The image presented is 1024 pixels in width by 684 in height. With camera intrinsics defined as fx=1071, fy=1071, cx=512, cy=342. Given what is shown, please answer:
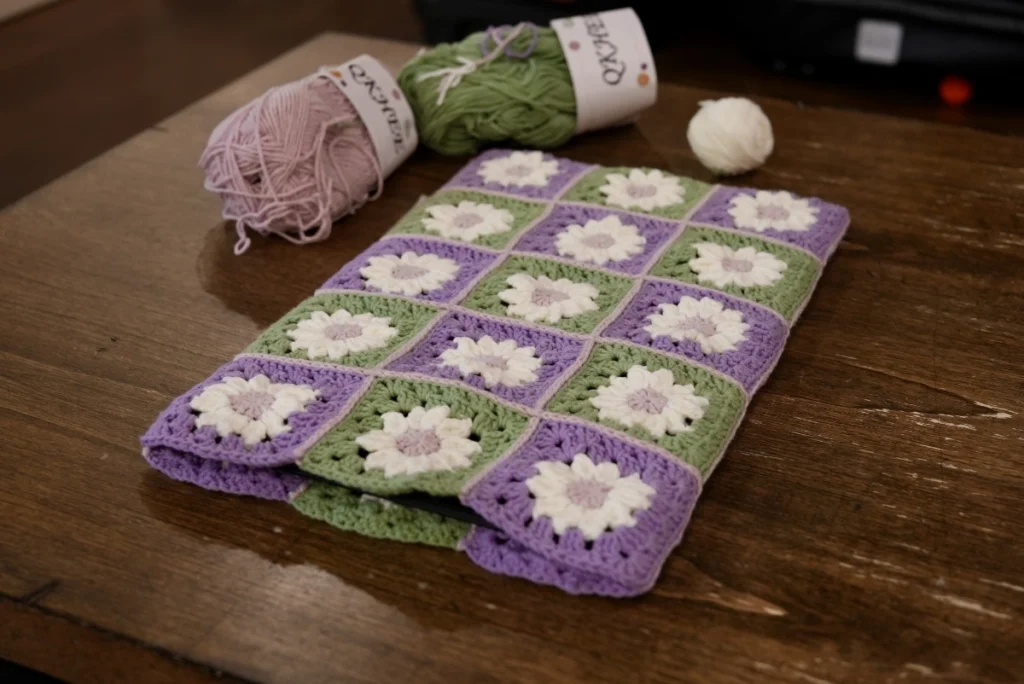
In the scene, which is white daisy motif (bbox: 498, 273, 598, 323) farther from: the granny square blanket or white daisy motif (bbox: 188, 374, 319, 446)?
white daisy motif (bbox: 188, 374, 319, 446)

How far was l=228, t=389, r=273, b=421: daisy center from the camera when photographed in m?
0.67

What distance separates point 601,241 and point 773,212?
15cm

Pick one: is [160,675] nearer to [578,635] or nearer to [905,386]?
[578,635]

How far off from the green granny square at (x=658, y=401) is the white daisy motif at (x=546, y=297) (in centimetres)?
6

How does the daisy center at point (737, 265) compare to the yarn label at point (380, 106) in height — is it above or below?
below

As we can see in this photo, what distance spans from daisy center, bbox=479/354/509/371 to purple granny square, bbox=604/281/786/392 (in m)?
0.08

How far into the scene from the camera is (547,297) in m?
0.78

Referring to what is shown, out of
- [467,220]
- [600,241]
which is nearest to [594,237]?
[600,241]

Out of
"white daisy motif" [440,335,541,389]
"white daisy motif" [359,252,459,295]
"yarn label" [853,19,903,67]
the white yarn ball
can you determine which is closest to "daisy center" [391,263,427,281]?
"white daisy motif" [359,252,459,295]

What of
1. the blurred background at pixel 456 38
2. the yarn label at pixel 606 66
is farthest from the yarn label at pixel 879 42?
the yarn label at pixel 606 66

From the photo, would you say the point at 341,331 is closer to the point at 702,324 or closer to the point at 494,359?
the point at 494,359

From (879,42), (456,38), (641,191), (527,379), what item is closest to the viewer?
(527,379)

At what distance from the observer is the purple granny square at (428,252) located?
31.2 inches

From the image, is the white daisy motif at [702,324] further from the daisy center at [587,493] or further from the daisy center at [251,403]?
the daisy center at [251,403]
